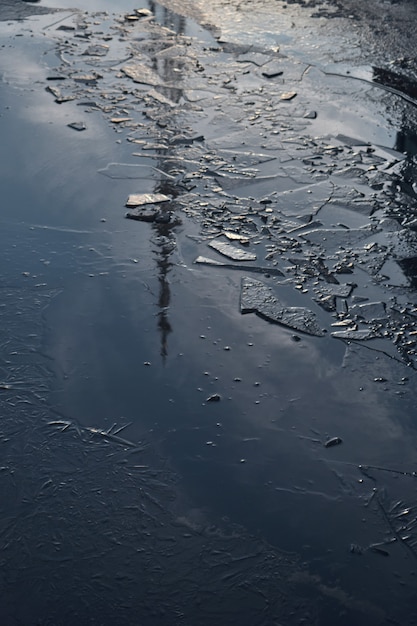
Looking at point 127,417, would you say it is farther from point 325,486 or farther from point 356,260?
point 356,260

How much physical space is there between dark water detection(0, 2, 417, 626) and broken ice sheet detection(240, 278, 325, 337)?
47 millimetres

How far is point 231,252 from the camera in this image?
528 centimetres

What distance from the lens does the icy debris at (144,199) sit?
229 inches

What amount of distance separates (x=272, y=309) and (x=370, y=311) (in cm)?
61

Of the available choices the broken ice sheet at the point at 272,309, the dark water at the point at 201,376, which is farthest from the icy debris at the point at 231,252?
the broken ice sheet at the point at 272,309

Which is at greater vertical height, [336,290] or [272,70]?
Answer: [272,70]

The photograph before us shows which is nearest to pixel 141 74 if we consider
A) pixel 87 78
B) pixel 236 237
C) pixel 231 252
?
pixel 87 78

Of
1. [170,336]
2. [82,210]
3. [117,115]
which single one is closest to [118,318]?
[170,336]

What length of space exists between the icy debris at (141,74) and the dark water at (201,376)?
0.81 meters

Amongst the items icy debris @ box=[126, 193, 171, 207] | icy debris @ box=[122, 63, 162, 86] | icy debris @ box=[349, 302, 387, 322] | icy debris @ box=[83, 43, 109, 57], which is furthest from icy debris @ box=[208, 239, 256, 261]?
icy debris @ box=[83, 43, 109, 57]

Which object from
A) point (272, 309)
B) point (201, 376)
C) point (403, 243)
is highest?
point (403, 243)

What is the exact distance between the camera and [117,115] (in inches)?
287

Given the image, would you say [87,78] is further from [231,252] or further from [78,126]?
[231,252]

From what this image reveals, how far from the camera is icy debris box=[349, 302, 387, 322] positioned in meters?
4.70
